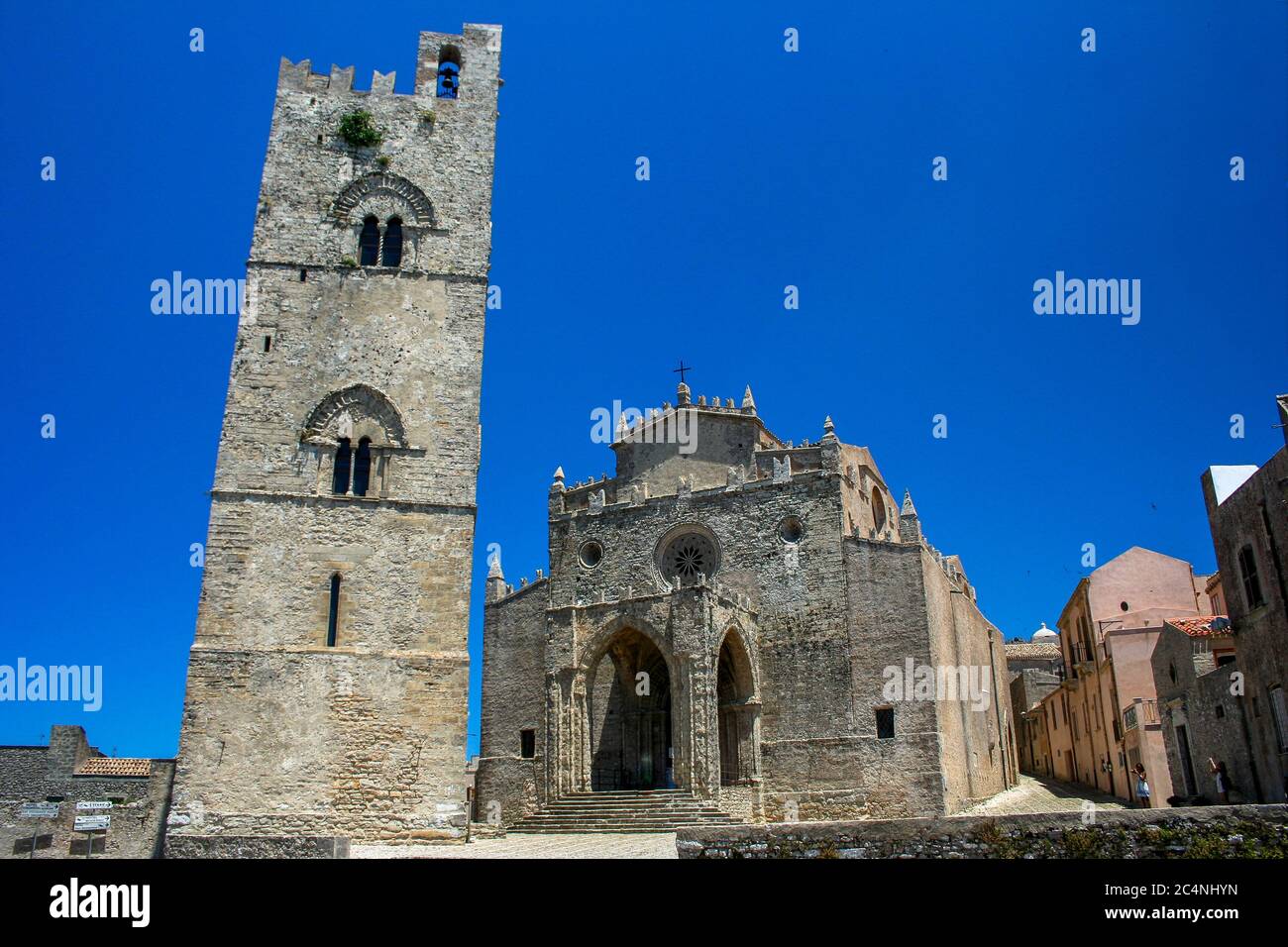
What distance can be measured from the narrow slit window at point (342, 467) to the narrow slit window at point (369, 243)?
3968mm

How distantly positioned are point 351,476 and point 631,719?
1737cm

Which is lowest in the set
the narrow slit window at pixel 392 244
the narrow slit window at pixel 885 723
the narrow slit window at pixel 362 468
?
the narrow slit window at pixel 885 723

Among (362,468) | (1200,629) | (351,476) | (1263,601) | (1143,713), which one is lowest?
(1143,713)

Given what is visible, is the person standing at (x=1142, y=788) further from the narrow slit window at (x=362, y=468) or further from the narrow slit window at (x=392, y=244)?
the narrow slit window at (x=392, y=244)

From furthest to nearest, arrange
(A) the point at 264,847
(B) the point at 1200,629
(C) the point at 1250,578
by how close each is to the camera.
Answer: (B) the point at 1200,629, (C) the point at 1250,578, (A) the point at 264,847

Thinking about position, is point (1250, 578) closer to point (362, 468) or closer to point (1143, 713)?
point (1143, 713)

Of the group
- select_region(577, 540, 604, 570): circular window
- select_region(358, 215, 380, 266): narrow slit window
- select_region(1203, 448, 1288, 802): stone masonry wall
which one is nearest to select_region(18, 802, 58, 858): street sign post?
select_region(358, 215, 380, 266): narrow slit window

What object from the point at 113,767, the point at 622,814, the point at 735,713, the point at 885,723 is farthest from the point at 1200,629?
the point at 113,767

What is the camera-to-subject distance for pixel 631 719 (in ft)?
108

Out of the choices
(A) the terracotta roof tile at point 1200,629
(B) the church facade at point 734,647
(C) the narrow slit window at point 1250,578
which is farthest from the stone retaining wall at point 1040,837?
(B) the church facade at point 734,647

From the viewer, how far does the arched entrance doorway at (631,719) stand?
32.3 m

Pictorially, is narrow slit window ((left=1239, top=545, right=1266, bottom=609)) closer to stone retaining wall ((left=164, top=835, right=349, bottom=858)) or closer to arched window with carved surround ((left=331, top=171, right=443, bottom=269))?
arched window with carved surround ((left=331, top=171, right=443, bottom=269))

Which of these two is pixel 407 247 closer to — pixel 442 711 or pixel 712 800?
pixel 442 711

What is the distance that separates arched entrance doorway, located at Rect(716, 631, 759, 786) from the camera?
29.8 m
